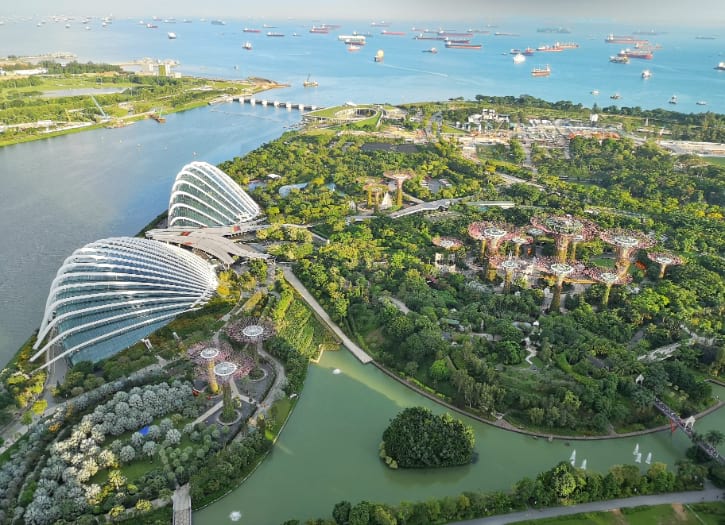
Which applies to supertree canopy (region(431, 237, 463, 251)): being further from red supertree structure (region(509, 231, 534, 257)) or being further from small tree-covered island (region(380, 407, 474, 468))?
small tree-covered island (region(380, 407, 474, 468))

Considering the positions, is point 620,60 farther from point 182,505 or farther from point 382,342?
point 182,505

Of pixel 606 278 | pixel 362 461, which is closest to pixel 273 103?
pixel 606 278

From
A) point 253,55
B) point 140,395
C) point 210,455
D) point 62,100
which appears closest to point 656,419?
point 210,455

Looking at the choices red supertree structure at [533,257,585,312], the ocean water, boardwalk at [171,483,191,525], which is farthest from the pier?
boardwalk at [171,483,191,525]

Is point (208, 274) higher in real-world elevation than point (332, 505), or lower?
higher

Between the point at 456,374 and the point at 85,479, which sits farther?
the point at 456,374

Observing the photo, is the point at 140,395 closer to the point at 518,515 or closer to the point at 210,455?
the point at 210,455
